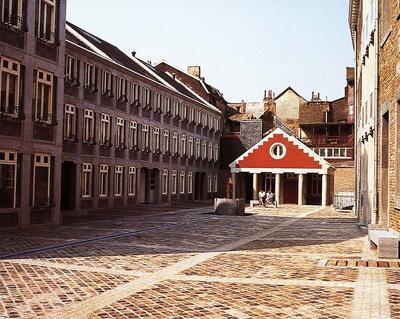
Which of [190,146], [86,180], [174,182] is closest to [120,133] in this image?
[86,180]

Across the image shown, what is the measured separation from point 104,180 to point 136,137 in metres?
5.55

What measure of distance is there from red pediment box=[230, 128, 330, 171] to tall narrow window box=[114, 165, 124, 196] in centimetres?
1429

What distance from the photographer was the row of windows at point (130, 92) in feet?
100

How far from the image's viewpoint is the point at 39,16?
2088 centimetres

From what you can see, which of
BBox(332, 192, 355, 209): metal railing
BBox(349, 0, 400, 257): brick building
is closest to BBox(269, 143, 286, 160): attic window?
BBox(332, 192, 355, 209): metal railing

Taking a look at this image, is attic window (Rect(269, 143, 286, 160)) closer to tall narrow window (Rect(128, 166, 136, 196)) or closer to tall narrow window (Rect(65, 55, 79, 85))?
tall narrow window (Rect(128, 166, 136, 196))

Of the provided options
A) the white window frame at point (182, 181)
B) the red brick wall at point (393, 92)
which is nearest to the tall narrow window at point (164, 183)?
the white window frame at point (182, 181)

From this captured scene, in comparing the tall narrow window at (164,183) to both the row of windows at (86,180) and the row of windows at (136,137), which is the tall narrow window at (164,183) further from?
the row of windows at (136,137)

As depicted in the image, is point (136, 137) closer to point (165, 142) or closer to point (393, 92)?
point (165, 142)

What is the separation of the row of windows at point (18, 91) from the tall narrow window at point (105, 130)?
1216cm

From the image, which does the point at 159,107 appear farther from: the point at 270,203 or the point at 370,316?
the point at 370,316

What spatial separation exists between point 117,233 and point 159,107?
2421 cm

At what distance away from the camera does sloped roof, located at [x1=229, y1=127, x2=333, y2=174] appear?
4609 centimetres

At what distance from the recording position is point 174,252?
14742 mm
